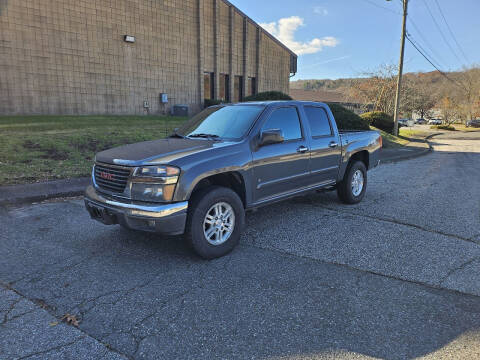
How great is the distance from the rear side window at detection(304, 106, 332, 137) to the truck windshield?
3.48 feet

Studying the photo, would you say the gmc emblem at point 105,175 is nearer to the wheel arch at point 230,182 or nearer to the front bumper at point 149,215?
the front bumper at point 149,215

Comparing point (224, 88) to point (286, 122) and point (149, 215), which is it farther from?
point (149, 215)

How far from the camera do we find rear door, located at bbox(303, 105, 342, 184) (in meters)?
5.70

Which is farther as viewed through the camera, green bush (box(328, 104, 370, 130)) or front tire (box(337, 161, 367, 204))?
green bush (box(328, 104, 370, 130))

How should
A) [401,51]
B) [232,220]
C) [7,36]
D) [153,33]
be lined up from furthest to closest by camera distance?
1. [401,51]
2. [153,33]
3. [7,36]
4. [232,220]

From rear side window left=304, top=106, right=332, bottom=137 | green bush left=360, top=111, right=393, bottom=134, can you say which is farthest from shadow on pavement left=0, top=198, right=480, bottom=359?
green bush left=360, top=111, right=393, bottom=134

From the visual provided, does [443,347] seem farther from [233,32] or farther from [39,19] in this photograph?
[233,32]

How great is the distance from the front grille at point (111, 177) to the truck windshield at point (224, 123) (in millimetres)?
1316

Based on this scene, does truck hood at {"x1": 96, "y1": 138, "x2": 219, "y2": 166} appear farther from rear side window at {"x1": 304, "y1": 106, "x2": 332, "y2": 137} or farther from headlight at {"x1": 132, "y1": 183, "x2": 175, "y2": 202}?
rear side window at {"x1": 304, "y1": 106, "x2": 332, "y2": 137}

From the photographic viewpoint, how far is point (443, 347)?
2670 millimetres

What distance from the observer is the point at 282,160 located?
504cm

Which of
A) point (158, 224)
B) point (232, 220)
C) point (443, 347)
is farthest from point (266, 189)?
point (443, 347)

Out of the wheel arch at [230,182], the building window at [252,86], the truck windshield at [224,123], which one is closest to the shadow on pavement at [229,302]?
the wheel arch at [230,182]

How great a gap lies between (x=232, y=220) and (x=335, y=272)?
1327 millimetres
